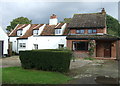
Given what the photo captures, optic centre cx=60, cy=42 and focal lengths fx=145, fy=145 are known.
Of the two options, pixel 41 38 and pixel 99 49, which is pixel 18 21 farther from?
pixel 99 49

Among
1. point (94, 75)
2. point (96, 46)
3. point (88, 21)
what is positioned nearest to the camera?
point (94, 75)

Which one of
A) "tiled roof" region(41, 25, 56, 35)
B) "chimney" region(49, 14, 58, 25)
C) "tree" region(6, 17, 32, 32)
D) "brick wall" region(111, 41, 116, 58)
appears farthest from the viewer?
"tree" region(6, 17, 32, 32)

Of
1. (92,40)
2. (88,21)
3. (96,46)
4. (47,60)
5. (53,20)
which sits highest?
(53,20)

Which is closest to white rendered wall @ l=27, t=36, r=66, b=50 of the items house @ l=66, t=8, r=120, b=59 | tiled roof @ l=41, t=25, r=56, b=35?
tiled roof @ l=41, t=25, r=56, b=35

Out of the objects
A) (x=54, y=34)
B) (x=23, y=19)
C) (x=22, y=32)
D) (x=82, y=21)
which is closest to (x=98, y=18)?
(x=82, y=21)

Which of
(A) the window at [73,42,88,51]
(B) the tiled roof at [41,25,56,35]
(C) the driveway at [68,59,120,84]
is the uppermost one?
(B) the tiled roof at [41,25,56,35]

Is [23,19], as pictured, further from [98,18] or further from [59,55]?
[59,55]

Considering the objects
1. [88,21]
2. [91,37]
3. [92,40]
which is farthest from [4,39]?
[88,21]

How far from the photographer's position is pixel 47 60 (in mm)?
11570

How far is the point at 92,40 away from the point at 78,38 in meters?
2.38

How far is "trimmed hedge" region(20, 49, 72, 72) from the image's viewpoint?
36.6ft

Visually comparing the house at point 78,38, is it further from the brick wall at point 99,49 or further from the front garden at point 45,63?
the front garden at point 45,63

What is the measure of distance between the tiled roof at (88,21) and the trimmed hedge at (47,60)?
1502 centimetres

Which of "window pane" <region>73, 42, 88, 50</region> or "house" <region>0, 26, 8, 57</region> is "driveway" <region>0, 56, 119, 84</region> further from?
"house" <region>0, 26, 8, 57</region>
